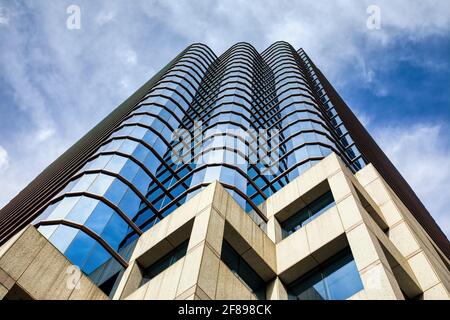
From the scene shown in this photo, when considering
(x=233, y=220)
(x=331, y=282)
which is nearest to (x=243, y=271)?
(x=233, y=220)

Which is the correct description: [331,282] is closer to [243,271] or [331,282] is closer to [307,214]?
[243,271]

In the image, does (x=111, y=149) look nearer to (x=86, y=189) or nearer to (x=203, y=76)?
(x=86, y=189)

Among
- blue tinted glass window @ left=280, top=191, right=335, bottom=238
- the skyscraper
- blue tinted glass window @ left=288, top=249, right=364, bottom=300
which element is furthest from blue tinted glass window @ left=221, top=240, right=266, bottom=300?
blue tinted glass window @ left=280, top=191, right=335, bottom=238

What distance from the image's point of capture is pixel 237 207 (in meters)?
17.1

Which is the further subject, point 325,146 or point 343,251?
point 325,146

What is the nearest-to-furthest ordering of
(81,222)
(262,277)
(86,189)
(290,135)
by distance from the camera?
1. (262,277)
2. (81,222)
3. (86,189)
4. (290,135)

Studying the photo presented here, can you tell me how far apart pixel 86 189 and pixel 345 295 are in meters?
13.3

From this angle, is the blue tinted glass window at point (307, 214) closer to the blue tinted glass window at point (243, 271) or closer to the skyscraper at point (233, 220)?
the skyscraper at point (233, 220)

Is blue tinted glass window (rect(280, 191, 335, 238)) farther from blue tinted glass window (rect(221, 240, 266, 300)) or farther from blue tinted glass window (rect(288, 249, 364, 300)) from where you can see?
blue tinted glass window (rect(221, 240, 266, 300))

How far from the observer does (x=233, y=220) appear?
52.3ft

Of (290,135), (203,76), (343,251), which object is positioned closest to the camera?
(343,251)

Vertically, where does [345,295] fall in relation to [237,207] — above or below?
below
